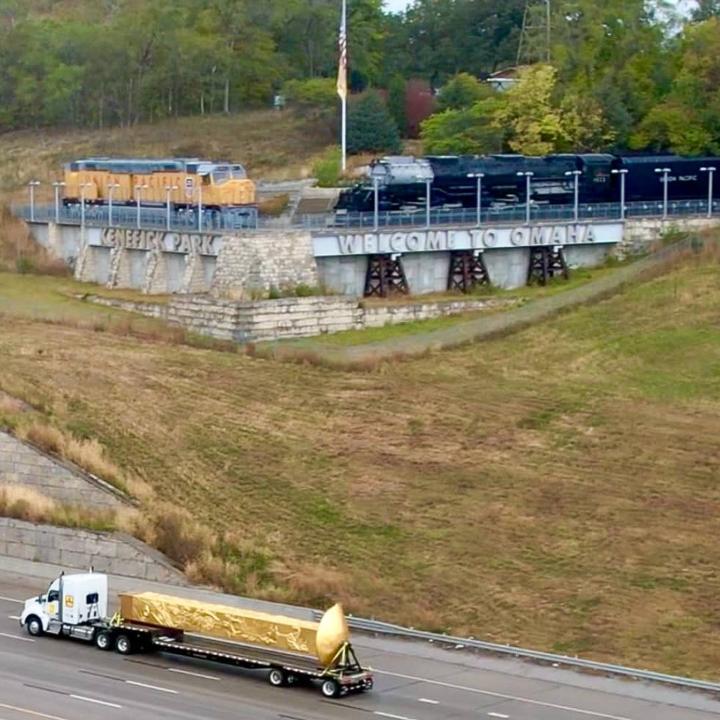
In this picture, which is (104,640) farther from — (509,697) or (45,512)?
(45,512)

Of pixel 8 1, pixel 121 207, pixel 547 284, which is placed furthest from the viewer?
pixel 8 1

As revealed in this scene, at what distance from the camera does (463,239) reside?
78.8m

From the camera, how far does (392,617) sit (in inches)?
1615

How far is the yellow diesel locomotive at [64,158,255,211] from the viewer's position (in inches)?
3255

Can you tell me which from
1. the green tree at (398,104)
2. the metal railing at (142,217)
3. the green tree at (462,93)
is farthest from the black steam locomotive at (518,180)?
the green tree at (398,104)

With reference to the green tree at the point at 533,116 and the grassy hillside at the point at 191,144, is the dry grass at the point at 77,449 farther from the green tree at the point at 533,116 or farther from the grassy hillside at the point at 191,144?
the grassy hillside at the point at 191,144

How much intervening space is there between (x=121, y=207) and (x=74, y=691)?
5507 cm

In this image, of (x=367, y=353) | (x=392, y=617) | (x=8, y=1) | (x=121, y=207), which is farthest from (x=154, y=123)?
(x=392, y=617)

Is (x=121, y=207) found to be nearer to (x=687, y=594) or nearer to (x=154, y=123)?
(x=154, y=123)

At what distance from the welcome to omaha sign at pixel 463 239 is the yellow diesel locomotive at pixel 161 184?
276 inches

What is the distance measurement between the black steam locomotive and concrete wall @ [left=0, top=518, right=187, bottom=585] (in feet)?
120

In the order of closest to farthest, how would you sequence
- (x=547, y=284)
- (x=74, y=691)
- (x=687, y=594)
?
(x=74, y=691) < (x=687, y=594) < (x=547, y=284)

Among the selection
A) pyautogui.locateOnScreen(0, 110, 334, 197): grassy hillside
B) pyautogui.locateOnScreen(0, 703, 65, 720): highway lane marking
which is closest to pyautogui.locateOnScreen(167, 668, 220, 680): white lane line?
pyautogui.locateOnScreen(0, 703, 65, 720): highway lane marking

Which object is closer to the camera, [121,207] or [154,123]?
[121,207]
